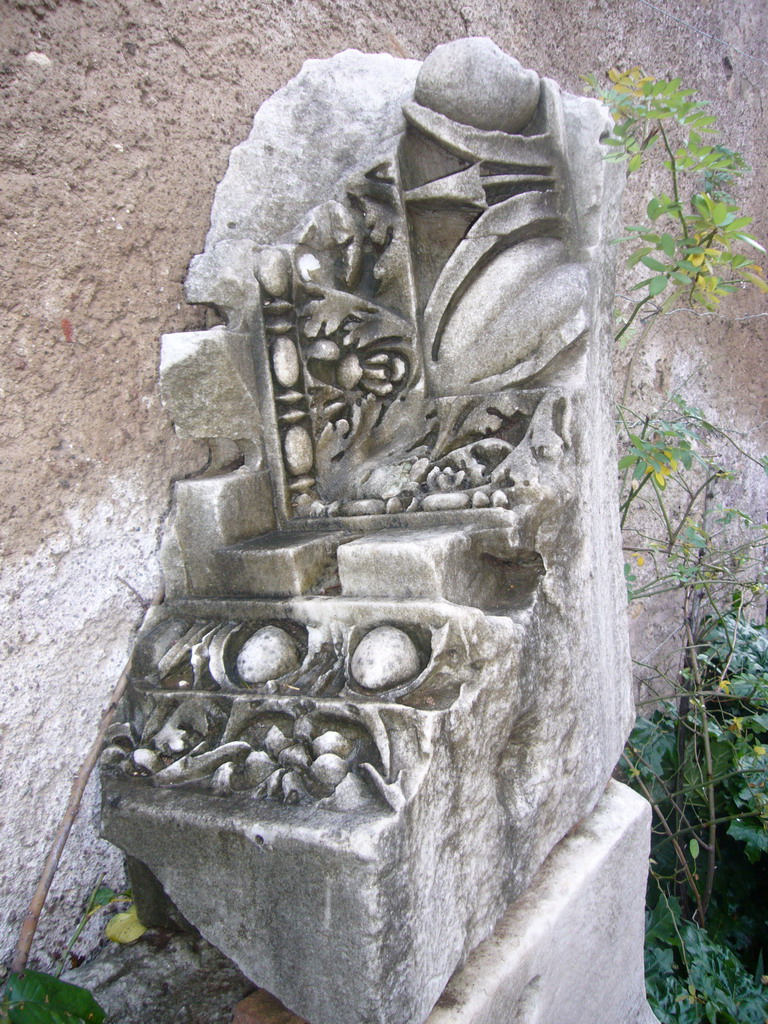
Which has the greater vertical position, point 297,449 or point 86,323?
point 86,323

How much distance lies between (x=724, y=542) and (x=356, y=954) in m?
3.21

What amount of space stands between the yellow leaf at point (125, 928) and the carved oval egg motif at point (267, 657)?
0.56 m

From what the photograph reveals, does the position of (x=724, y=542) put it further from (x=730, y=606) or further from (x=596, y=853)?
(x=596, y=853)

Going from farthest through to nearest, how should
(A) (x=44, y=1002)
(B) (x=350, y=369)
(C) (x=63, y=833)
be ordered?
(B) (x=350, y=369), (C) (x=63, y=833), (A) (x=44, y=1002)

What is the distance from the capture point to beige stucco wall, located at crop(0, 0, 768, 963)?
52.5 inches

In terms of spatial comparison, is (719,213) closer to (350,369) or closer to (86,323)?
(350,369)

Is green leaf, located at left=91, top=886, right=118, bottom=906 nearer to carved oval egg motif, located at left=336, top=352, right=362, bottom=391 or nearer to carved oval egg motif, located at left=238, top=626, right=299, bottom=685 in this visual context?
carved oval egg motif, located at left=238, top=626, right=299, bottom=685

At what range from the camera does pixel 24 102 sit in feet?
4.42

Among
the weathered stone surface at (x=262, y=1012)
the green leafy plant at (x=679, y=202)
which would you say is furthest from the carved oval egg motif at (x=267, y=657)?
the green leafy plant at (x=679, y=202)

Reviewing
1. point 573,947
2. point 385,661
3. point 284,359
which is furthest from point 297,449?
point 573,947

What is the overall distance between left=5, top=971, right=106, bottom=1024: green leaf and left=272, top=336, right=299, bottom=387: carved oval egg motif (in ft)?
3.71

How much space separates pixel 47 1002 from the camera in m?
1.05

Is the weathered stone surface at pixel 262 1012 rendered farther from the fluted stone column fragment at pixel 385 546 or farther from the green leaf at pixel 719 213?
the green leaf at pixel 719 213

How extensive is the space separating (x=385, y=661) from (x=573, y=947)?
2.51 ft
